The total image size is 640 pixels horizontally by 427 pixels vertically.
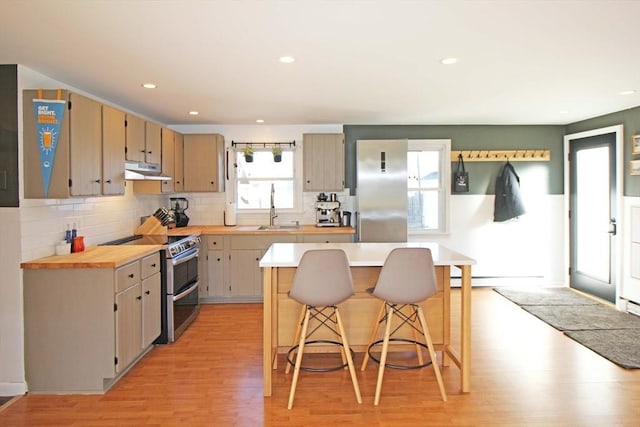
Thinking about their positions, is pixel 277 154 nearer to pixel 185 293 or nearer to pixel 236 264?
pixel 236 264

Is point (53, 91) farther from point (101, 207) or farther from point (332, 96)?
point (332, 96)

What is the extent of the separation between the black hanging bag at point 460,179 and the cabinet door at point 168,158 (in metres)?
3.85

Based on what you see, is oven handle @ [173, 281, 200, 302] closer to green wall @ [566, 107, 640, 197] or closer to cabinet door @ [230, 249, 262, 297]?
cabinet door @ [230, 249, 262, 297]

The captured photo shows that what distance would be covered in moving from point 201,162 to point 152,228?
1226 millimetres

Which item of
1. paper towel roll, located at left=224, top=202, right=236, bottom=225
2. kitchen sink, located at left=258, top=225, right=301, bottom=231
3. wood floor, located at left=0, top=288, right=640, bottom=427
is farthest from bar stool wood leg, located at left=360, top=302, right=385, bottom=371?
paper towel roll, located at left=224, top=202, right=236, bottom=225

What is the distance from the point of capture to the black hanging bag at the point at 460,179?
20.1 feet

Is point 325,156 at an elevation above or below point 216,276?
above

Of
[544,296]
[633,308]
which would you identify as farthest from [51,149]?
[633,308]

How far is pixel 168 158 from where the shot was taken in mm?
5180

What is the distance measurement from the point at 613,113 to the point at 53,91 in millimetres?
5941

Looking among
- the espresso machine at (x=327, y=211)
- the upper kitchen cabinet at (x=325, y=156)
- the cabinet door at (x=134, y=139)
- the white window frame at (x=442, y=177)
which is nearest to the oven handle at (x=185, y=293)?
the cabinet door at (x=134, y=139)

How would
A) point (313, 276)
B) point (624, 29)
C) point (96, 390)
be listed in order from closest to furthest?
1. point (624, 29)
2. point (313, 276)
3. point (96, 390)

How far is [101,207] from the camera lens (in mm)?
4262

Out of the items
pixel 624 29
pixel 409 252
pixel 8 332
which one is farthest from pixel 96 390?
pixel 624 29
